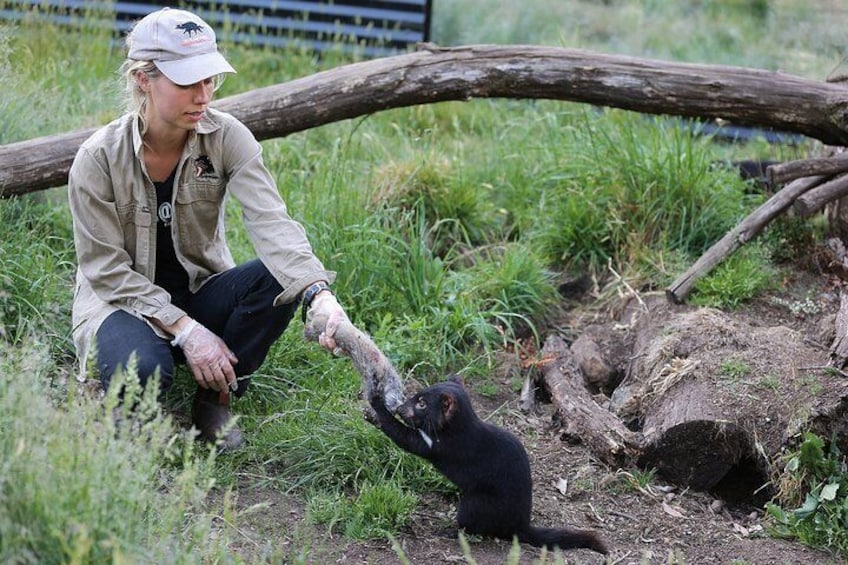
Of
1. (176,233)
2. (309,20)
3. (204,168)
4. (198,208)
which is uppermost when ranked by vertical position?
(309,20)

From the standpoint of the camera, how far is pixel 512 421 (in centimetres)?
510

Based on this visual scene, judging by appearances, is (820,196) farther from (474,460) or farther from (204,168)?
(204,168)

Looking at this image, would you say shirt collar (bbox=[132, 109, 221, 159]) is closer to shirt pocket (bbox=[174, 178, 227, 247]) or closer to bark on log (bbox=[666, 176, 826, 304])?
shirt pocket (bbox=[174, 178, 227, 247])

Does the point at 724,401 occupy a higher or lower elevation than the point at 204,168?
lower

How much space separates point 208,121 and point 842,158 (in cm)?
323

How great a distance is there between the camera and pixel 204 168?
433 centimetres

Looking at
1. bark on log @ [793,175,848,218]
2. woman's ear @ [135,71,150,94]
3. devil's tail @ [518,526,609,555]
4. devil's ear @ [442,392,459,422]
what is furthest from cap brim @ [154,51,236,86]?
bark on log @ [793,175,848,218]

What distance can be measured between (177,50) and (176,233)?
2.66 ft

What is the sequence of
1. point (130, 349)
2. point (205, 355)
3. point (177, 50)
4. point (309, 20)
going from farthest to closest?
point (309, 20) < point (205, 355) < point (130, 349) < point (177, 50)

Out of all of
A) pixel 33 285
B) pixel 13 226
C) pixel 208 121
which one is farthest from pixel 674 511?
pixel 13 226

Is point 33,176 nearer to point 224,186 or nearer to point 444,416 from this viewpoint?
point 224,186

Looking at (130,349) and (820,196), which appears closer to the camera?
(130,349)

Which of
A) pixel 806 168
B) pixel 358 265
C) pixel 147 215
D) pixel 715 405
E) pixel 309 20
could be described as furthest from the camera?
pixel 309 20

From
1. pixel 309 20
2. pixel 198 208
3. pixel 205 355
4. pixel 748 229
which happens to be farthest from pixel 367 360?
pixel 309 20
